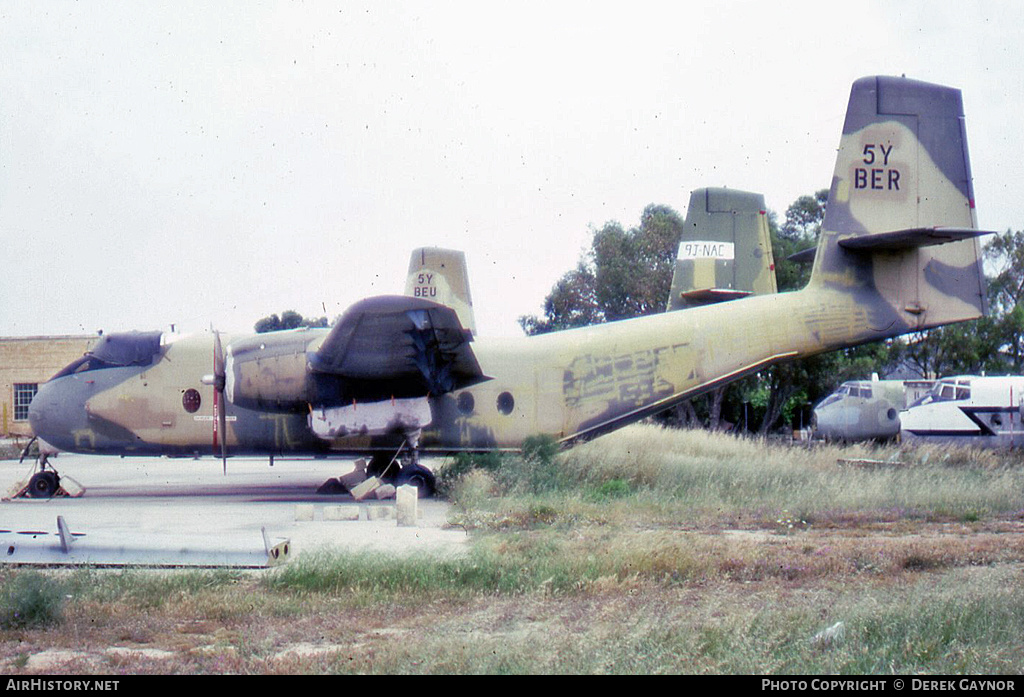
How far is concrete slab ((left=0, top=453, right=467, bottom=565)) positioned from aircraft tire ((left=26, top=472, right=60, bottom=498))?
0.95ft

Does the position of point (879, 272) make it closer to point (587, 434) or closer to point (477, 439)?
point (587, 434)

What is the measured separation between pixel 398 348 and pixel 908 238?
7604 millimetres

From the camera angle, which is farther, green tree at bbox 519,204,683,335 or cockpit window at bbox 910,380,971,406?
green tree at bbox 519,204,683,335

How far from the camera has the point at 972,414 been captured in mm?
21453

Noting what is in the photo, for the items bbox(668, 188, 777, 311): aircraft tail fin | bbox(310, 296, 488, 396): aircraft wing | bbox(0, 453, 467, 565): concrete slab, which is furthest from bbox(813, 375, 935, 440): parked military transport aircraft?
bbox(310, 296, 488, 396): aircraft wing

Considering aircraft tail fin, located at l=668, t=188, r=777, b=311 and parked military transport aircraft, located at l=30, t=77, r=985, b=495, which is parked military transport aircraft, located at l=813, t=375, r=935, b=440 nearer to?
aircraft tail fin, located at l=668, t=188, r=777, b=311

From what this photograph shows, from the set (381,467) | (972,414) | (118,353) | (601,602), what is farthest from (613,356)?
(972,414)

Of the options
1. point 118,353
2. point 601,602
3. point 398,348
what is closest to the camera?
point 601,602

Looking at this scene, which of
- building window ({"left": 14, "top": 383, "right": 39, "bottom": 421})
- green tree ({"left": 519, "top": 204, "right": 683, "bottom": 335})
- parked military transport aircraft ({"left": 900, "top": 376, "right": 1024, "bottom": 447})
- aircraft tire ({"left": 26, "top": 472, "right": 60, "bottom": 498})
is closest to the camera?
aircraft tire ({"left": 26, "top": 472, "right": 60, "bottom": 498})

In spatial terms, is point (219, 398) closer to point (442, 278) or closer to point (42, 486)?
point (42, 486)

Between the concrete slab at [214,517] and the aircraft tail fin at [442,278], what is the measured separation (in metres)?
4.99

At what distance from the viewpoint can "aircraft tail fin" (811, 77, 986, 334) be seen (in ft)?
48.3

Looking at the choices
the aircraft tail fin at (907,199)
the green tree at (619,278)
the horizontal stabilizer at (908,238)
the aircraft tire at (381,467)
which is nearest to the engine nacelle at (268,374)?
the aircraft tire at (381,467)

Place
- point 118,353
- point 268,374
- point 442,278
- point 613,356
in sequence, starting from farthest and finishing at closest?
point 442,278 → point 613,356 → point 118,353 → point 268,374
